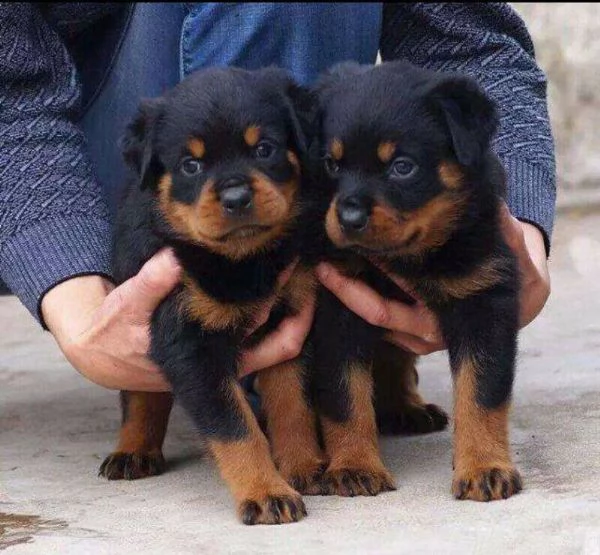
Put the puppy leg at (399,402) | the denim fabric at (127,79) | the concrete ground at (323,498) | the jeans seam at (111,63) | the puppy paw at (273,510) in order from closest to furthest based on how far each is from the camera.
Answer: the concrete ground at (323,498), the puppy paw at (273,510), the puppy leg at (399,402), the denim fabric at (127,79), the jeans seam at (111,63)

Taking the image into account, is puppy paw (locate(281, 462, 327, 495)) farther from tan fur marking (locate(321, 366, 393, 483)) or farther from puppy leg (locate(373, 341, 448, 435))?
puppy leg (locate(373, 341, 448, 435))

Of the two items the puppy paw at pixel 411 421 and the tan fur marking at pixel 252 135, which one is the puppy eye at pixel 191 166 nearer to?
the tan fur marking at pixel 252 135

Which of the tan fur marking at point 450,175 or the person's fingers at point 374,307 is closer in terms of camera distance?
the tan fur marking at point 450,175

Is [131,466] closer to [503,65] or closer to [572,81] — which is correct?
A: [503,65]

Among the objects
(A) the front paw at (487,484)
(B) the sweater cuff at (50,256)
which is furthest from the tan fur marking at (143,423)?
(A) the front paw at (487,484)

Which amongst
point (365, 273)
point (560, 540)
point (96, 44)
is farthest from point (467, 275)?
point (96, 44)

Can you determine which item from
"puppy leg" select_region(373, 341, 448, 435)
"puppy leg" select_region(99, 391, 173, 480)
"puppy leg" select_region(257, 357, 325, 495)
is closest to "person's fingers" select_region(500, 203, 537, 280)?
"puppy leg" select_region(373, 341, 448, 435)
